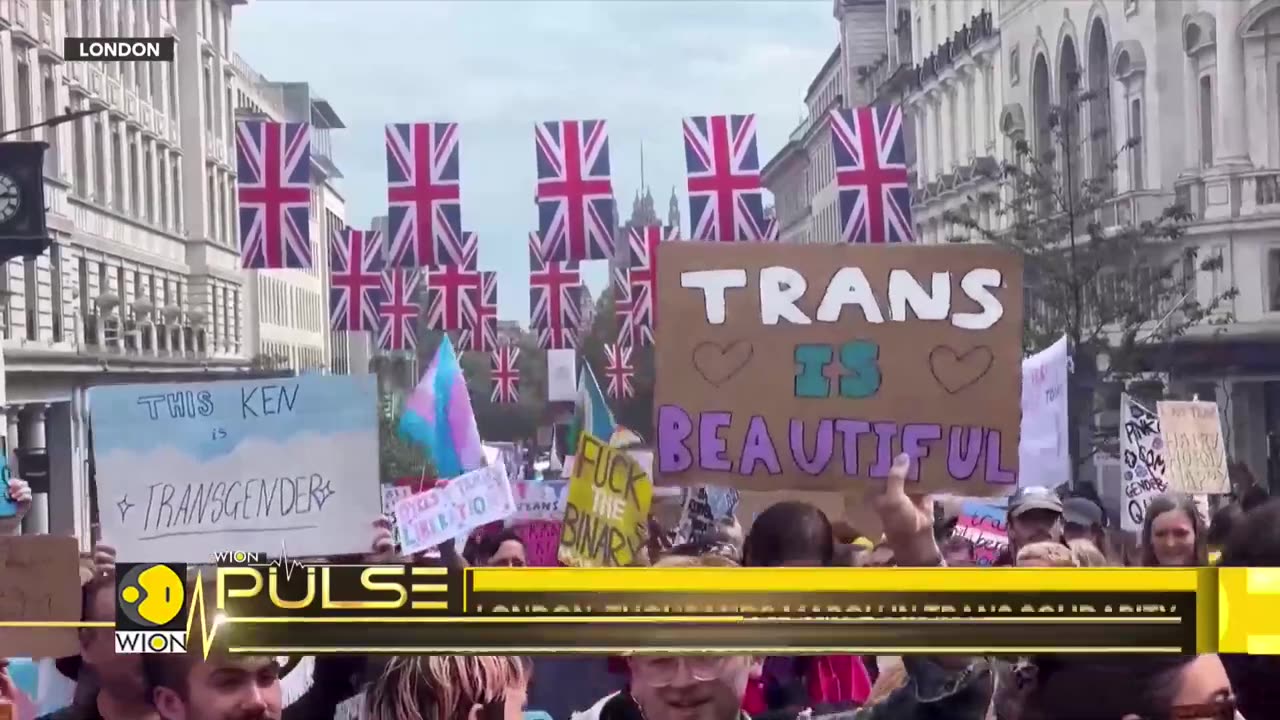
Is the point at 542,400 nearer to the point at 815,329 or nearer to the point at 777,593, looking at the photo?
the point at 815,329

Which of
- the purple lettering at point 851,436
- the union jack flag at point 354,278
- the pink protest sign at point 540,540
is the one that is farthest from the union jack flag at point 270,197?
the pink protest sign at point 540,540

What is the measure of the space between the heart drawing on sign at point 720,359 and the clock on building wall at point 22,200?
1399 millimetres

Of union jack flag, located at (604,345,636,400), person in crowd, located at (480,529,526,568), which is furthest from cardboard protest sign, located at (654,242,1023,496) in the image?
person in crowd, located at (480,529,526,568)

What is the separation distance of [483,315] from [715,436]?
5.33ft

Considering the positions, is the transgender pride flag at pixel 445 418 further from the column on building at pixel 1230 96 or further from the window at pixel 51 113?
the column on building at pixel 1230 96

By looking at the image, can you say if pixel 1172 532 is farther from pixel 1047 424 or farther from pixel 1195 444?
pixel 1047 424

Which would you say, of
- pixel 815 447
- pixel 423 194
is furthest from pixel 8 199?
→ pixel 815 447

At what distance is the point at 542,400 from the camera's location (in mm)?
6102

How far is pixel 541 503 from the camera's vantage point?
875cm

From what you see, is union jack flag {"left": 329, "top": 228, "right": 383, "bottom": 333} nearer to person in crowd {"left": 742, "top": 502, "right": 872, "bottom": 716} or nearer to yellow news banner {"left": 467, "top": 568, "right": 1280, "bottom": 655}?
person in crowd {"left": 742, "top": 502, "right": 872, "bottom": 716}

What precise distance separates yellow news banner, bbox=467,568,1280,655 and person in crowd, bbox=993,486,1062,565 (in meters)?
2.39

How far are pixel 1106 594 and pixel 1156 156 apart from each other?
1.91m

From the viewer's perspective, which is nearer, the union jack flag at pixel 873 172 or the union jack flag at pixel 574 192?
the union jack flag at pixel 574 192

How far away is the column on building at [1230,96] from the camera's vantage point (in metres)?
4.19
